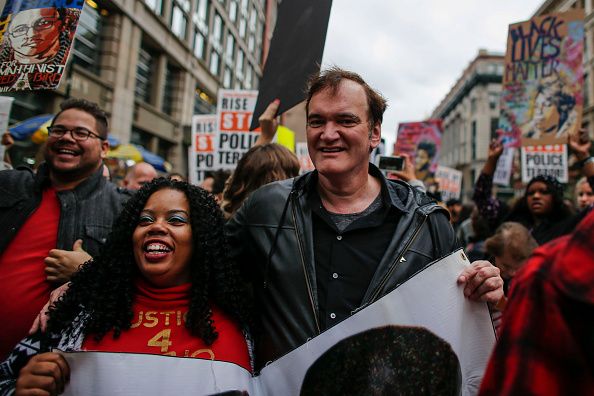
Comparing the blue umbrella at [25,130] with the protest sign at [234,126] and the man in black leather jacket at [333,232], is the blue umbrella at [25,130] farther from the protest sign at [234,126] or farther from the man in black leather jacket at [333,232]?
the man in black leather jacket at [333,232]

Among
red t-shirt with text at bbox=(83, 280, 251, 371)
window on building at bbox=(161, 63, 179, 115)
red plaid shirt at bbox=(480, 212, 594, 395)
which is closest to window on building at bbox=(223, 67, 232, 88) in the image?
window on building at bbox=(161, 63, 179, 115)

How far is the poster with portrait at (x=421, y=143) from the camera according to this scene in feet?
35.7

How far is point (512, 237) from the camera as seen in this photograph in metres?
3.29

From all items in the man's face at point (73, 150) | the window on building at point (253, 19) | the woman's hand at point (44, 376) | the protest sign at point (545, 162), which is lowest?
the woman's hand at point (44, 376)

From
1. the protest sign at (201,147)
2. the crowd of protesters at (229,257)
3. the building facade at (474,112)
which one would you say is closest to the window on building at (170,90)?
the protest sign at (201,147)

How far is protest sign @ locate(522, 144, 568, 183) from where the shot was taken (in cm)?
737

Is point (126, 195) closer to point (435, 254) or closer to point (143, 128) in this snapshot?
point (435, 254)

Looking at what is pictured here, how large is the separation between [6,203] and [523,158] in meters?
7.25

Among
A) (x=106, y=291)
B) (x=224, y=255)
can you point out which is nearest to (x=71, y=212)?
(x=106, y=291)

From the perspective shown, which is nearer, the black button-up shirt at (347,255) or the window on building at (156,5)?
the black button-up shirt at (347,255)

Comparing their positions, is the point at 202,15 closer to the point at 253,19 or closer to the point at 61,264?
the point at 253,19

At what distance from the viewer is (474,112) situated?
6203 cm

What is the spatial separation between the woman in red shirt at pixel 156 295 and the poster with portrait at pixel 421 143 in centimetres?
919

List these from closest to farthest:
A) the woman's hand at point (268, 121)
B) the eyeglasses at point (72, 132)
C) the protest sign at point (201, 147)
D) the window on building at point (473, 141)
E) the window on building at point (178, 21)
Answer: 1. the eyeglasses at point (72, 132)
2. the woman's hand at point (268, 121)
3. the protest sign at point (201, 147)
4. the window on building at point (178, 21)
5. the window on building at point (473, 141)
